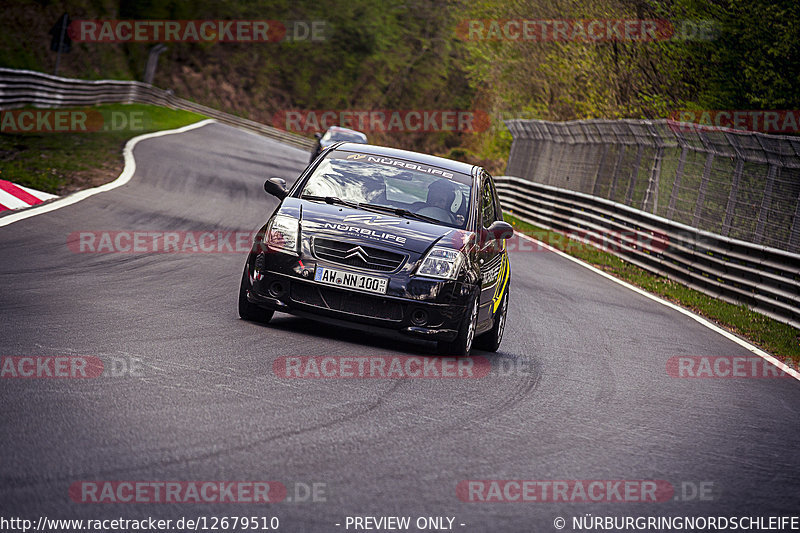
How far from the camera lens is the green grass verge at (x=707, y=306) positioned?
12891mm

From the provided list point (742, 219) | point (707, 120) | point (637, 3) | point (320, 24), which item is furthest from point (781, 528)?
point (320, 24)

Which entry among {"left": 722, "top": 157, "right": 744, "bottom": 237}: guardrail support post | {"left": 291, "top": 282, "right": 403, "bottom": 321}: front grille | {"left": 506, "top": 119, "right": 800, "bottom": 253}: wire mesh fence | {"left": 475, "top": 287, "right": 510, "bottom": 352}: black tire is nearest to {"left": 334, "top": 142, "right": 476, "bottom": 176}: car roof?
{"left": 475, "top": 287, "right": 510, "bottom": 352}: black tire

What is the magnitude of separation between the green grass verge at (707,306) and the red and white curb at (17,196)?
9.45 m

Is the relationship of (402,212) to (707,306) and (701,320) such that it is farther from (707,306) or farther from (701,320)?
(707,306)

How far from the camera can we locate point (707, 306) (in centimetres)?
1555

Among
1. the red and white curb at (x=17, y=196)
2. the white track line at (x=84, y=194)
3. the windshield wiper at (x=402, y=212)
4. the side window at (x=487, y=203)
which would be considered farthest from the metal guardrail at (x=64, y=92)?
the windshield wiper at (x=402, y=212)

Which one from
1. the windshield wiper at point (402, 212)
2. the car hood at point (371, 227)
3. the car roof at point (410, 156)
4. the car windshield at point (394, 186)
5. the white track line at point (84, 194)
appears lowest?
the white track line at point (84, 194)

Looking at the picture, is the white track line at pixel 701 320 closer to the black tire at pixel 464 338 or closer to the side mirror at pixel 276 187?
the black tire at pixel 464 338

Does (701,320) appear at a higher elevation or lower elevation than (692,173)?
lower

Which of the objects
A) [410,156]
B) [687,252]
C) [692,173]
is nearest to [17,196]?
[410,156]

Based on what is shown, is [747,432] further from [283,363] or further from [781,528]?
[283,363]

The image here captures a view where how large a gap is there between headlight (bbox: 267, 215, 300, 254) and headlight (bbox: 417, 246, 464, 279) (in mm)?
1012

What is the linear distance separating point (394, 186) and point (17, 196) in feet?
24.4

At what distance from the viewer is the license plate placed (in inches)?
309
